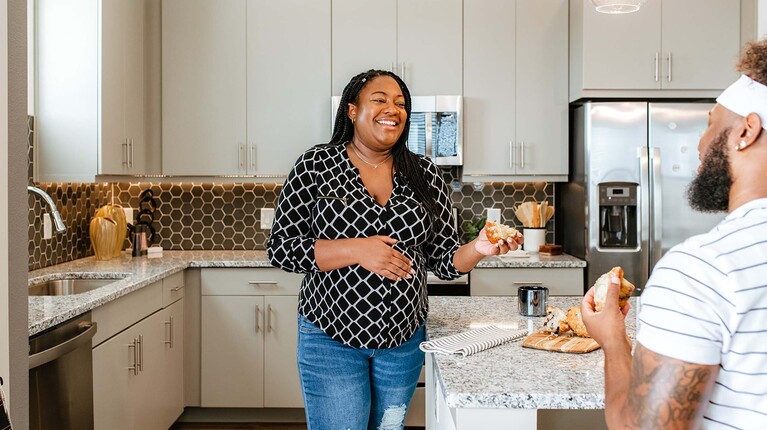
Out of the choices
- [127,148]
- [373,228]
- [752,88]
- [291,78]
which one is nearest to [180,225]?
[127,148]

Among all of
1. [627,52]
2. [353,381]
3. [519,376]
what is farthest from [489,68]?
[519,376]

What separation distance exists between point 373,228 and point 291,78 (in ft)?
7.44

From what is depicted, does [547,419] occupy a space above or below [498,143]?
below

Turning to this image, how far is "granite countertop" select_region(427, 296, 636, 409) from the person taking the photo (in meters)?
1.37

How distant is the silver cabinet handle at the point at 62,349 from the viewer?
2.13m

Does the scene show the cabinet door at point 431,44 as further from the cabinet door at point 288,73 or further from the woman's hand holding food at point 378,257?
the woman's hand holding food at point 378,257

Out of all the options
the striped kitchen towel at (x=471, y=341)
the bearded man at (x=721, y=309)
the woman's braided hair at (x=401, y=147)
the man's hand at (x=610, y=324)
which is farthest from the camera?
the woman's braided hair at (x=401, y=147)

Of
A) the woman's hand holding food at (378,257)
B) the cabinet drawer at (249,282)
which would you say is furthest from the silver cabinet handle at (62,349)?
the cabinet drawer at (249,282)

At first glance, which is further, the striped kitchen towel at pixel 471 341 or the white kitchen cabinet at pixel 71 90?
the white kitchen cabinet at pixel 71 90

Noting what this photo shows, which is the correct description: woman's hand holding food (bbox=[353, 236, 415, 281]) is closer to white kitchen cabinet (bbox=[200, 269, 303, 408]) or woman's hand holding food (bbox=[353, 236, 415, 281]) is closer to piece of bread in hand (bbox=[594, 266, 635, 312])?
piece of bread in hand (bbox=[594, 266, 635, 312])

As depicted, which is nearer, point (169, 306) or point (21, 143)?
point (21, 143)

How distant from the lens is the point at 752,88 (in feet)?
3.13

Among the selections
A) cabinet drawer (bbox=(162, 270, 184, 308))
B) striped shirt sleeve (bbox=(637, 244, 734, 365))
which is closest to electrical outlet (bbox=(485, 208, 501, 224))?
cabinet drawer (bbox=(162, 270, 184, 308))

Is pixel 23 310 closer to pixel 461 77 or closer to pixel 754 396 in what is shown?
pixel 754 396
